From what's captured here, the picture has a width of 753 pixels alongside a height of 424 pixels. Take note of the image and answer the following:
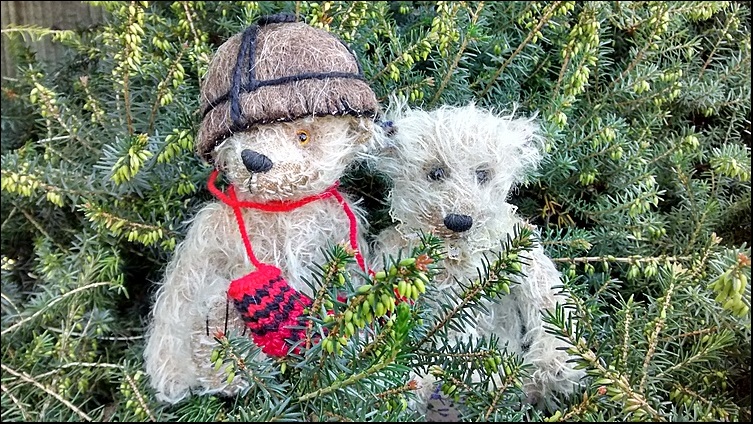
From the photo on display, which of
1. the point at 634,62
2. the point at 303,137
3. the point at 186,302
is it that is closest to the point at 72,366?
the point at 186,302

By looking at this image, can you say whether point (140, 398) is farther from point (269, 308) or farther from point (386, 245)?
point (386, 245)

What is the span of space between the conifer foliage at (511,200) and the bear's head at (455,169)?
43mm

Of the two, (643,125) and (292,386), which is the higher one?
(643,125)

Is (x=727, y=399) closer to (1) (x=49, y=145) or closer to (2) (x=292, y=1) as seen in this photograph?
(2) (x=292, y=1)

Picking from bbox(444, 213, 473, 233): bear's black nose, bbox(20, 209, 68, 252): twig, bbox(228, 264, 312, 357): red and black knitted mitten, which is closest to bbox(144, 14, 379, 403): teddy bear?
bbox(228, 264, 312, 357): red and black knitted mitten

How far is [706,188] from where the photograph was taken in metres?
0.77

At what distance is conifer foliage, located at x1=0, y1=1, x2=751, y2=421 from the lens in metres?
0.62

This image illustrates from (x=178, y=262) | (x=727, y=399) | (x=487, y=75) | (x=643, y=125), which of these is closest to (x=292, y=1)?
A: (x=487, y=75)

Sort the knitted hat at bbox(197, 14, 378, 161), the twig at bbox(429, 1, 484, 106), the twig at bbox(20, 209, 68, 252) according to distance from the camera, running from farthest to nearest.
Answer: the twig at bbox(20, 209, 68, 252), the twig at bbox(429, 1, 484, 106), the knitted hat at bbox(197, 14, 378, 161)

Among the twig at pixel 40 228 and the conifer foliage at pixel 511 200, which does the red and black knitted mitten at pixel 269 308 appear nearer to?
the conifer foliage at pixel 511 200

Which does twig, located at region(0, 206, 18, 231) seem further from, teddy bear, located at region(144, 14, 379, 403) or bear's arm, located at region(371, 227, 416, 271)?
bear's arm, located at region(371, 227, 416, 271)

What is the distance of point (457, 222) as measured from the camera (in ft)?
2.03

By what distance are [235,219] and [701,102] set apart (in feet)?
2.18

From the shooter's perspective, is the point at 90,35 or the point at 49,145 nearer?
the point at 49,145
